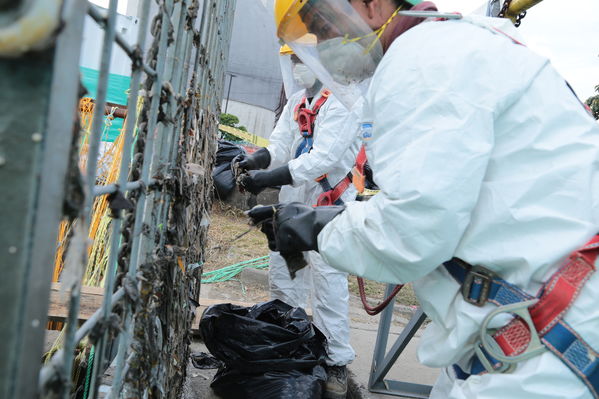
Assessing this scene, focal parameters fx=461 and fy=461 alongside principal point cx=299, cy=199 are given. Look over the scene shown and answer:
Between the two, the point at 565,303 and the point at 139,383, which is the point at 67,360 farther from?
the point at 565,303

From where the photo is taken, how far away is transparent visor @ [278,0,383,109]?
1556 mm

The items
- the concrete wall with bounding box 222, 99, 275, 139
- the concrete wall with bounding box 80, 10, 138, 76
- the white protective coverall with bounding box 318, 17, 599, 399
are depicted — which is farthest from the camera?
the concrete wall with bounding box 222, 99, 275, 139

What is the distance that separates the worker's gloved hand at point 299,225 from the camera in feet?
4.71

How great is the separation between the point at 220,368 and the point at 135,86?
2.07 m

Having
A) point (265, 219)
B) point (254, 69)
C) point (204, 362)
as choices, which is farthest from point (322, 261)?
point (254, 69)

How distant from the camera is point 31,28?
0.41 metres

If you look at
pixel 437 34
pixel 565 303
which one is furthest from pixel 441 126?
pixel 565 303

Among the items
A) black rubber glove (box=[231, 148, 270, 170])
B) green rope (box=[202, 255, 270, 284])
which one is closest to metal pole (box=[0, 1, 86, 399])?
black rubber glove (box=[231, 148, 270, 170])

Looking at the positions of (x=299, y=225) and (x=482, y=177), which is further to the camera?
(x=299, y=225)

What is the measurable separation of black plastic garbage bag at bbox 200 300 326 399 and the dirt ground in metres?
2.12

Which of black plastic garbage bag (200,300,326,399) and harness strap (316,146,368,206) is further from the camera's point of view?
harness strap (316,146,368,206)

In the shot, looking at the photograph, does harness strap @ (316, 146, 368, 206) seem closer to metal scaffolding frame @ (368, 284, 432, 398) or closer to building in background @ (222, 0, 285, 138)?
metal scaffolding frame @ (368, 284, 432, 398)

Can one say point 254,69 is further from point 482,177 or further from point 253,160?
point 482,177

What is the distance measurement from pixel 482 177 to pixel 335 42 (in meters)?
0.84
